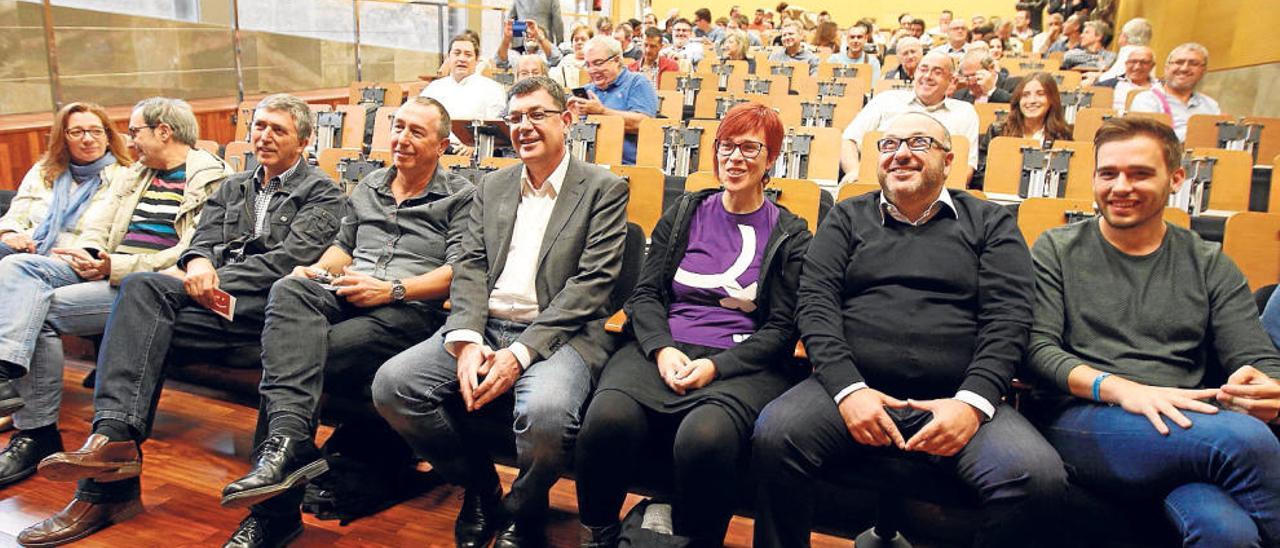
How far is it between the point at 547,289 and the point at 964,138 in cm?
174

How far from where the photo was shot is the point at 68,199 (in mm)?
2195

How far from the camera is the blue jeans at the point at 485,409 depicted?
1381 millimetres

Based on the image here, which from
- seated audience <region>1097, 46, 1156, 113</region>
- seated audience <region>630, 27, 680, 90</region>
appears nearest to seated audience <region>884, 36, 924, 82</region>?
seated audience <region>1097, 46, 1156, 113</region>

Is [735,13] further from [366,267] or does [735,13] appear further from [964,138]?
[366,267]

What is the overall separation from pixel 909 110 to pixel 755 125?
1617 mm

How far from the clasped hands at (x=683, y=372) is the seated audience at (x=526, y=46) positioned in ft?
13.2

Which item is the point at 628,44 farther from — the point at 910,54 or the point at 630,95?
the point at 630,95

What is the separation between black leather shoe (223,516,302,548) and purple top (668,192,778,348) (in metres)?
0.81

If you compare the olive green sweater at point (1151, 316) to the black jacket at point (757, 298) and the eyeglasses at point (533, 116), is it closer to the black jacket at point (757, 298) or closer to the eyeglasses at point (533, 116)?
the black jacket at point (757, 298)

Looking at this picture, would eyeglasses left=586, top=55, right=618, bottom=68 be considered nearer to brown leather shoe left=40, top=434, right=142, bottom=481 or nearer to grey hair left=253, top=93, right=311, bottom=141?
grey hair left=253, top=93, right=311, bottom=141

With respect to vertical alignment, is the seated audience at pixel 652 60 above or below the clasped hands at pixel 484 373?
above

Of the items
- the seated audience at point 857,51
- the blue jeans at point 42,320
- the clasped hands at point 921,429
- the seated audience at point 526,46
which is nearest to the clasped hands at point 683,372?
the clasped hands at point 921,429

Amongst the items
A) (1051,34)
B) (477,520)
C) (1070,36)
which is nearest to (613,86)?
(477,520)

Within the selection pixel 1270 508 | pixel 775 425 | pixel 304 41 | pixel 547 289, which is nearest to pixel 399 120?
pixel 547 289
